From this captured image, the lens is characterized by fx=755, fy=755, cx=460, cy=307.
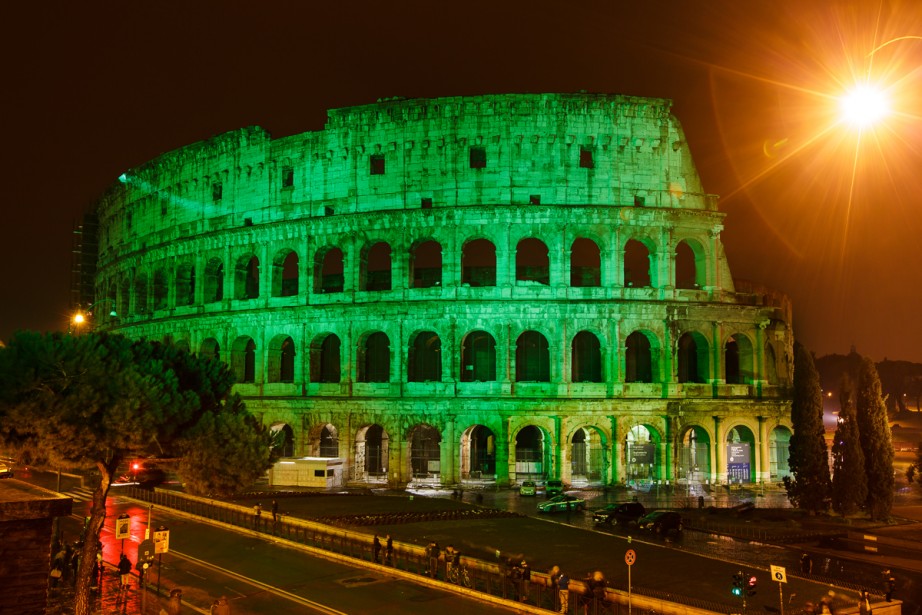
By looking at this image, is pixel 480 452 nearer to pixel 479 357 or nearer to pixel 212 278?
pixel 479 357

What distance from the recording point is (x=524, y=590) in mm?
16406

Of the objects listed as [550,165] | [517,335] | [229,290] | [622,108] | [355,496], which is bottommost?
[355,496]

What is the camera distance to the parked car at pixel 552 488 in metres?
32.3

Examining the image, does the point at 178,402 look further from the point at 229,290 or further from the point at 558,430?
the point at 229,290

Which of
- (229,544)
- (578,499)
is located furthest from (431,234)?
(229,544)

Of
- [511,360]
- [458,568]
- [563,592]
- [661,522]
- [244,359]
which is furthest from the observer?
[244,359]

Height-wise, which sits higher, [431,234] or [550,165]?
[550,165]

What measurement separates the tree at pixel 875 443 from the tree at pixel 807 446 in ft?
5.12

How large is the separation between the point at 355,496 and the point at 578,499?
949 cm

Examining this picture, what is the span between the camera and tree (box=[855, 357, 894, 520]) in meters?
29.5

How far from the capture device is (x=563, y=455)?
34.5 meters

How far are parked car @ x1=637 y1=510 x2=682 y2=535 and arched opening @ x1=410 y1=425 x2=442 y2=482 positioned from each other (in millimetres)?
14433

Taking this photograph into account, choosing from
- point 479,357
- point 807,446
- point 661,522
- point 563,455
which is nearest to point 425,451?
point 479,357

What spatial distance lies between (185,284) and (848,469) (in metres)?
36.0
